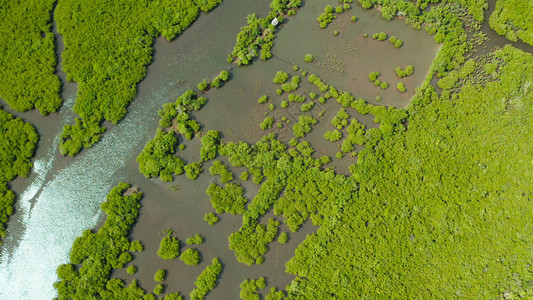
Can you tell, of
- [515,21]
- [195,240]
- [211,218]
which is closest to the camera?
[195,240]

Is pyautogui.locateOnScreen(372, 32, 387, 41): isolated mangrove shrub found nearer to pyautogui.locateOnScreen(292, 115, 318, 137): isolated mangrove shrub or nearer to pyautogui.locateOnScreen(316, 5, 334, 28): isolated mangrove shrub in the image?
pyautogui.locateOnScreen(316, 5, 334, 28): isolated mangrove shrub

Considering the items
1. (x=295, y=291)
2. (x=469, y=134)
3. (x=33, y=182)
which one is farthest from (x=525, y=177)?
(x=33, y=182)

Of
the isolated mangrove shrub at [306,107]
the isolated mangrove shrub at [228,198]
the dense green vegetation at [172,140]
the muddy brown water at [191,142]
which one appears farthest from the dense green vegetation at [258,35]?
the isolated mangrove shrub at [228,198]

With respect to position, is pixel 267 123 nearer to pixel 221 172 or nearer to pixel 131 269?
pixel 221 172

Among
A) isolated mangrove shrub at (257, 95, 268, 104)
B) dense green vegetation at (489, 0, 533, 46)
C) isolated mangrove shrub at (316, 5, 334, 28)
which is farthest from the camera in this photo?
isolated mangrove shrub at (316, 5, 334, 28)

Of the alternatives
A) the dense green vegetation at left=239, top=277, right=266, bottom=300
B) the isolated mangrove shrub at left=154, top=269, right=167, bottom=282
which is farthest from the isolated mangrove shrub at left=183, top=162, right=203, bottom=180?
the dense green vegetation at left=239, top=277, right=266, bottom=300

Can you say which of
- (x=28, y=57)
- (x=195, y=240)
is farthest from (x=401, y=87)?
(x=28, y=57)

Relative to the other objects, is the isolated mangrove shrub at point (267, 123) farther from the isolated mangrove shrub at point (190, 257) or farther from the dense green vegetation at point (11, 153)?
the dense green vegetation at point (11, 153)
